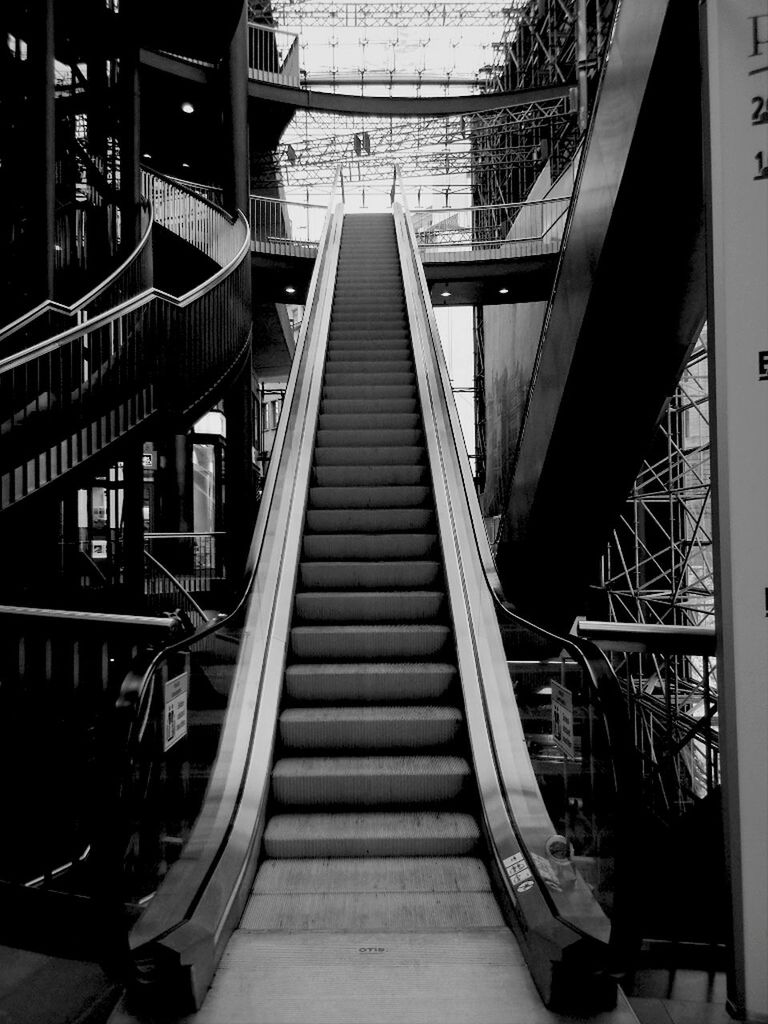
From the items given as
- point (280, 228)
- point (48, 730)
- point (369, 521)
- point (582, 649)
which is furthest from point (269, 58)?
point (582, 649)

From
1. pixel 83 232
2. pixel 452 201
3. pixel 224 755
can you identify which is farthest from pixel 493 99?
pixel 224 755

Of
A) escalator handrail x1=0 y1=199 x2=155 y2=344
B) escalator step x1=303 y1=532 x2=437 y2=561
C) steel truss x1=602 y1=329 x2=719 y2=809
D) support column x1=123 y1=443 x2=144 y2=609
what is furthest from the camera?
steel truss x1=602 y1=329 x2=719 y2=809

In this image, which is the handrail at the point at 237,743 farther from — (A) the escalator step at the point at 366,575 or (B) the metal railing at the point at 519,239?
(B) the metal railing at the point at 519,239

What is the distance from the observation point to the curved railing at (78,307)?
5.79 m

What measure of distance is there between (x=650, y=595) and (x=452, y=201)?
1633cm

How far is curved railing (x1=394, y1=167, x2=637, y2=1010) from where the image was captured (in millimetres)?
2197

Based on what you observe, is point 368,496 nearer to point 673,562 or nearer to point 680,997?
point 680,997

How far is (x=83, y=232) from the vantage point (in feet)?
27.2

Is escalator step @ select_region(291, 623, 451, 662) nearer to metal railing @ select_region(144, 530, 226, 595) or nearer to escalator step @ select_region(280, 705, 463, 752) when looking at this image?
escalator step @ select_region(280, 705, 463, 752)

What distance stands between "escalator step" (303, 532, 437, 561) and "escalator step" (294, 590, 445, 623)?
0.56 metres

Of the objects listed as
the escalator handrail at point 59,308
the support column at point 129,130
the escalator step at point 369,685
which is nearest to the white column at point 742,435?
the escalator step at point 369,685

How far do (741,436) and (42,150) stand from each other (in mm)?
7068

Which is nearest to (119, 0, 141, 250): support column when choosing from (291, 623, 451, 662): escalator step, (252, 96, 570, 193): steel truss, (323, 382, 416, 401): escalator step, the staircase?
(323, 382, 416, 401): escalator step

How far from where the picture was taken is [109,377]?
577cm
